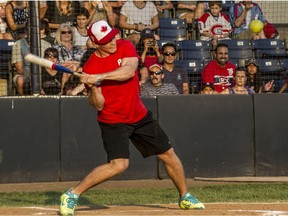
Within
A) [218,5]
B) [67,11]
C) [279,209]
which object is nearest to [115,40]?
[279,209]

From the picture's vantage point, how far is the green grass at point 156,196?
995 cm

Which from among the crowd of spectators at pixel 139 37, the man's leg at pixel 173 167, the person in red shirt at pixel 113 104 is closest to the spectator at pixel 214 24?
the crowd of spectators at pixel 139 37

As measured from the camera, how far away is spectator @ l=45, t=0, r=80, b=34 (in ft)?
46.4

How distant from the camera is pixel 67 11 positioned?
14414mm

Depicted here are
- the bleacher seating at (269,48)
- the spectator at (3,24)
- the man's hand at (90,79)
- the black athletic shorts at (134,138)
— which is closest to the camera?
the man's hand at (90,79)

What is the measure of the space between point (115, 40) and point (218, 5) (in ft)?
25.4

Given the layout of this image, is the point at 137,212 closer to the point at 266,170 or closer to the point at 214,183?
the point at 214,183

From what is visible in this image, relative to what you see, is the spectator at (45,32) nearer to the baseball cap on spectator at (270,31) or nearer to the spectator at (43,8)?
the spectator at (43,8)

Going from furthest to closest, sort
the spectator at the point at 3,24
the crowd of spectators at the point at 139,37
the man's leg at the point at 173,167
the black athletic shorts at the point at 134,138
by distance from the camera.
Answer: the spectator at the point at 3,24 < the crowd of spectators at the point at 139,37 < the man's leg at the point at 173,167 < the black athletic shorts at the point at 134,138

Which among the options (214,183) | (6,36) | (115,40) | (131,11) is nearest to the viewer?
(115,40)

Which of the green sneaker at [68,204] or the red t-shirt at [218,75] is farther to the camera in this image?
the red t-shirt at [218,75]

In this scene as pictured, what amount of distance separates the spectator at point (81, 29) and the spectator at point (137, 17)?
75 centimetres

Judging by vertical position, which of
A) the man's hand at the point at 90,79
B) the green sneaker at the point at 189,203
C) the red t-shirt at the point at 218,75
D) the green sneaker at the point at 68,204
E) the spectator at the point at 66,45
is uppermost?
the spectator at the point at 66,45

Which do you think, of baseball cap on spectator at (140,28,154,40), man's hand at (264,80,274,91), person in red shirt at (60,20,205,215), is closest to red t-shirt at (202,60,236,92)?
man's hand at (264,80,274,91)
